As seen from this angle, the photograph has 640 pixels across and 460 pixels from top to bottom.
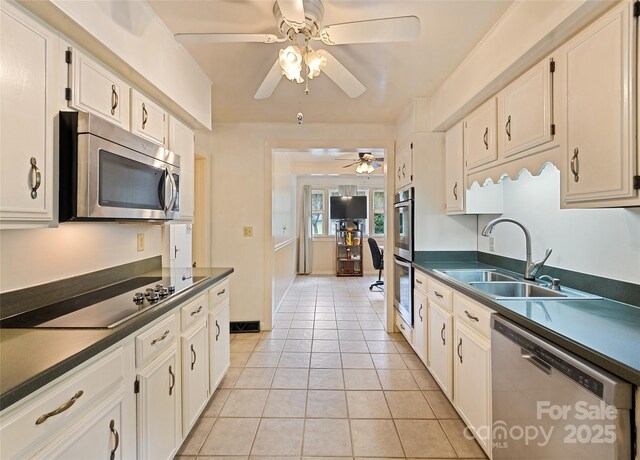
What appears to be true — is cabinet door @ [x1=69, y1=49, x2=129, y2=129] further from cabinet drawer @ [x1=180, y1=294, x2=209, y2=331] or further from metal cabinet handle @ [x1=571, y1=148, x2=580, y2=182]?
metal cabinet handle @ [x1=571, y1=148, x2=580, y2=182]

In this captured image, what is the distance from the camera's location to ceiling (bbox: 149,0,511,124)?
167cm

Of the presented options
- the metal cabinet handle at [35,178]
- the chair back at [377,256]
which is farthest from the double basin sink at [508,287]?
the chair back at [377,256]

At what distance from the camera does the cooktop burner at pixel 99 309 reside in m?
1.17

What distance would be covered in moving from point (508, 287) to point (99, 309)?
2.34m

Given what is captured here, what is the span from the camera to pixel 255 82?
2576mm

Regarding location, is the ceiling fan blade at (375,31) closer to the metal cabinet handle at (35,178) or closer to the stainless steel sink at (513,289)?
the metal cabinet handle at (35,178)

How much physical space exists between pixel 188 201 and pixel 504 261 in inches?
99.5

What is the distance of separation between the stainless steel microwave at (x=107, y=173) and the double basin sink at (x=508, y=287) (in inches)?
74.1

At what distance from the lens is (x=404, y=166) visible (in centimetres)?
320

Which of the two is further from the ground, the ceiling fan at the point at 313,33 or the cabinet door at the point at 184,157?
the ceiling fan at the point at 313,33

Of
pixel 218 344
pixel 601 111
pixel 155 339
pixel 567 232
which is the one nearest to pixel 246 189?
pixel 218 344

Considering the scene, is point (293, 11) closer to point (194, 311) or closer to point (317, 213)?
point (194, 311)

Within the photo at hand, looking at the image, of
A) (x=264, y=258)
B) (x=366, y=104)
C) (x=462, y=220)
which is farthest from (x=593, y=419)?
(x=264, y=258)

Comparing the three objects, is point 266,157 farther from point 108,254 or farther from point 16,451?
point 16,451
